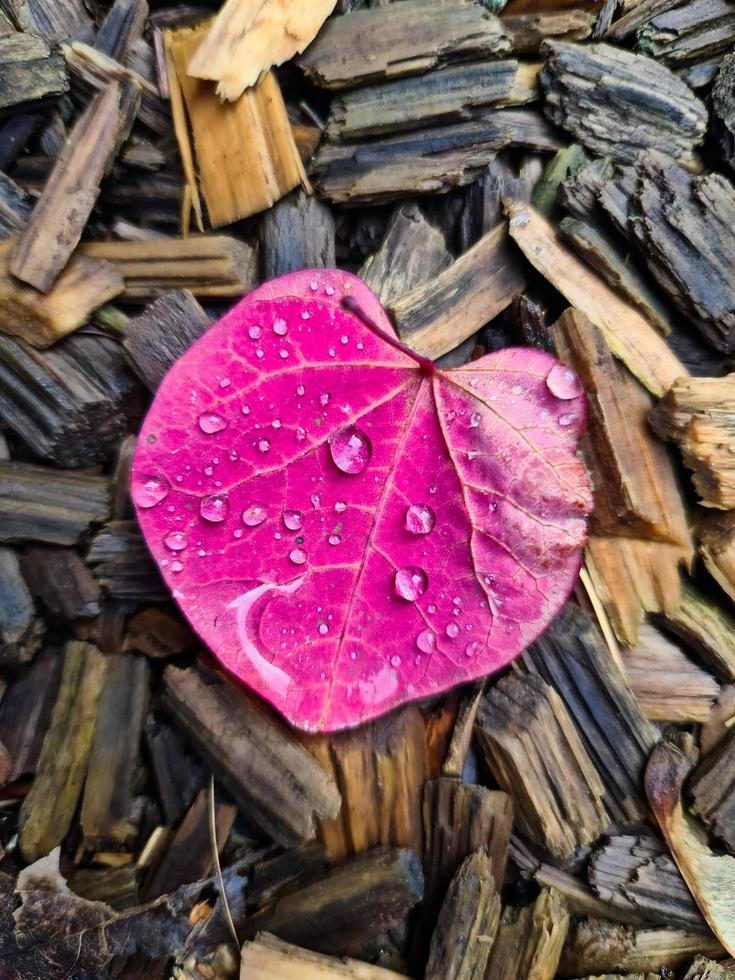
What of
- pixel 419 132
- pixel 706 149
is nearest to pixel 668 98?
pixel 706 149

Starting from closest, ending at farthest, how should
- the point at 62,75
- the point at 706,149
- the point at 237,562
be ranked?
the point at 237,562 → the point at 62,75 → the point at 706,149

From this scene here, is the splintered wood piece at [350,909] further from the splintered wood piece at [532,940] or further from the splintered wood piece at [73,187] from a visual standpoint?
the splintered wood piece at [73,187]

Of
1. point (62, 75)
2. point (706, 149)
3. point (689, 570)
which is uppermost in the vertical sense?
point (62, 75)

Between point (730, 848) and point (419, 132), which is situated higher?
point (419, 132)

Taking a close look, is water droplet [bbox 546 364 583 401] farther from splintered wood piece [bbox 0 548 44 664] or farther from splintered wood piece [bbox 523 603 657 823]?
splintered wood piece [bbox 0 548 44 664]

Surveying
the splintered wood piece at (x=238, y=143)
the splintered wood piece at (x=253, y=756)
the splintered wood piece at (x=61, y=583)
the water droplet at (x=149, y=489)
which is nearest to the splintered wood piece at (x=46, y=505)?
the splintered wood piece at (x=61, y=583)

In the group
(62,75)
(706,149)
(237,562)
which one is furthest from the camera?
(706,149)

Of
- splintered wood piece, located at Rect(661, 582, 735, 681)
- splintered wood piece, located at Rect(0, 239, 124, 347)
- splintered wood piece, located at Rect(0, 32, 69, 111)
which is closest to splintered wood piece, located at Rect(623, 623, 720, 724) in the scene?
splintered wood piece, located at Rect(661, 582, 735, 681)

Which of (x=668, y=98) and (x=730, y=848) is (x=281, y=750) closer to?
(x=730, y=848)
